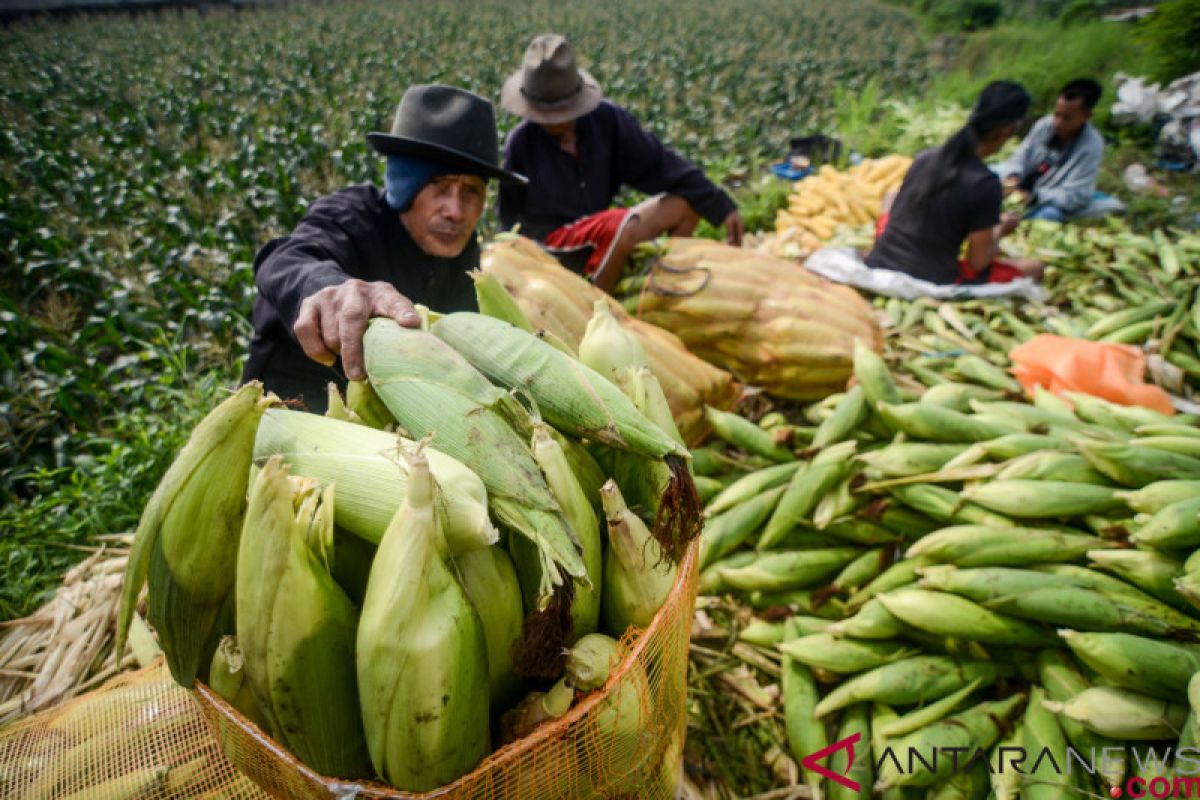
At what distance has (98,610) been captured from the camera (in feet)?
6.79

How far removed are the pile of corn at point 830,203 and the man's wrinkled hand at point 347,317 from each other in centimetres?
506

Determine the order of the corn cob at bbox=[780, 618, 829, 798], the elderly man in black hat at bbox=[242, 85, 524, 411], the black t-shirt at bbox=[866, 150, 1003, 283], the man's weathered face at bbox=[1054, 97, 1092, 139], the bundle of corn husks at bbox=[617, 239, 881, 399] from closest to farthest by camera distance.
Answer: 1. the corn cob at bbox=[780, 618, 829, 798]
2. the elderly man in black hat at bbox=[242, 85, 524, 411]
3. the bundle of corn husks at bbox=[617, 239, 881, 399]
4. the black t-shirt at bbox=[866, 150, 1003, 283]
5. the man's weathered face at bbox=[1054, 97, 1092, 139]

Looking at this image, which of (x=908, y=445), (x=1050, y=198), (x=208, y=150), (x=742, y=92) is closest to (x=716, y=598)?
(x=908, y=445)

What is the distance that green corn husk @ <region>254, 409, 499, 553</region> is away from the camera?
85cm

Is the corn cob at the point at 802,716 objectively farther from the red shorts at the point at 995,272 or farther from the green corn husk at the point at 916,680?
the red shorts at the point at 995,272

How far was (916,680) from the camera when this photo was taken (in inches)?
65.9

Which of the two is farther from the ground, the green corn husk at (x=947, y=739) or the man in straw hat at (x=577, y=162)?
the man in straw hat at (x=577, y=162)

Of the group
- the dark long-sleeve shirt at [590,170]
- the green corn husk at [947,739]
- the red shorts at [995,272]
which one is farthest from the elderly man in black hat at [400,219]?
the red shorts at [995,272]

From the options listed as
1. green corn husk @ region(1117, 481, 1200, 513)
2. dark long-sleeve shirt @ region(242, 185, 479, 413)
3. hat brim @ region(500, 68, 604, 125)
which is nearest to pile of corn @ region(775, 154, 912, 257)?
hat brim @ region(500, 68, 604, 125)

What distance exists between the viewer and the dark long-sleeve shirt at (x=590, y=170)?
406 cm

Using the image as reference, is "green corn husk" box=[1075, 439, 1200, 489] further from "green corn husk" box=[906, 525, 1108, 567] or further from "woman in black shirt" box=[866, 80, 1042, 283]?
"woman in black shirt" box=[866, 80, 1042, 283]

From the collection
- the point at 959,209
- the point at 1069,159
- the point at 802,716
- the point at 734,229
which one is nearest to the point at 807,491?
the point at 802,716

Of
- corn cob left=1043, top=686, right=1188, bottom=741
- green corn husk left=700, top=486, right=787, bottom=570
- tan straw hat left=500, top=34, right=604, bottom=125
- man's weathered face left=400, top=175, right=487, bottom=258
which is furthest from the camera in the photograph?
tan straw hat left=500, top=34, right=604, bottom=125

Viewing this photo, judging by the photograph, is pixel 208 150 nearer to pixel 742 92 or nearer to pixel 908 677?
pixel 742 92
